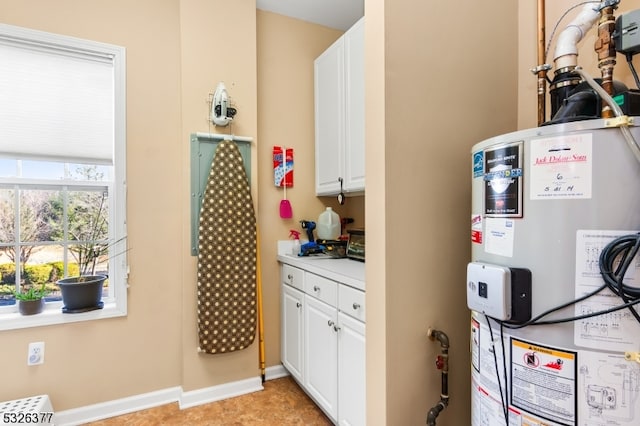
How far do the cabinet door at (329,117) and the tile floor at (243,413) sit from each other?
4.87 ft

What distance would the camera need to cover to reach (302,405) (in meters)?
2.21

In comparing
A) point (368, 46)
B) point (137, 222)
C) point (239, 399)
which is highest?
point (368, 46)

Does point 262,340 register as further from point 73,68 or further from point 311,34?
point 311,34

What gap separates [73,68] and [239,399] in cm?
241

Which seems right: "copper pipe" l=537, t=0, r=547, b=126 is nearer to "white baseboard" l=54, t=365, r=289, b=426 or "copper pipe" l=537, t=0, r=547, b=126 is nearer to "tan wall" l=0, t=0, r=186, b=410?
"tan wall" l=0, t=0, r=186, b=410

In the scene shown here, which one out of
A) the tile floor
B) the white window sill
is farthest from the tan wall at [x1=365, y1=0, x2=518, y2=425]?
the white window sill

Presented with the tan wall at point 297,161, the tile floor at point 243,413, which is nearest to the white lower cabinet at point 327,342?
the tile floor at point 243,413

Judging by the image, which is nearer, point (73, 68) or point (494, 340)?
point (494, 340)

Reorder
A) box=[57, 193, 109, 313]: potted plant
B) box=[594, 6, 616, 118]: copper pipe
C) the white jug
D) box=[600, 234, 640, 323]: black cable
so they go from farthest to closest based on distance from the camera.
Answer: the white jug → box=[57, 193, 109, 313]: potted plant → box=[594, 6, 616, 118]: copper pipe → box=[600, 234, 640, 323]: black cable

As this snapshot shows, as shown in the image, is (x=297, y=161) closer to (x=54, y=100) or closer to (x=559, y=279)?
(x=54, y=100)

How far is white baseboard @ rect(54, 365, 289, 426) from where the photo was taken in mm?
2045

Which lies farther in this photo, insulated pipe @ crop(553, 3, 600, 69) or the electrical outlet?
the electrical outlet

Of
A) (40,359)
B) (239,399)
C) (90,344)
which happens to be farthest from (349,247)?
(40,359)

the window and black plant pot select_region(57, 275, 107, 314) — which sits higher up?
the window
